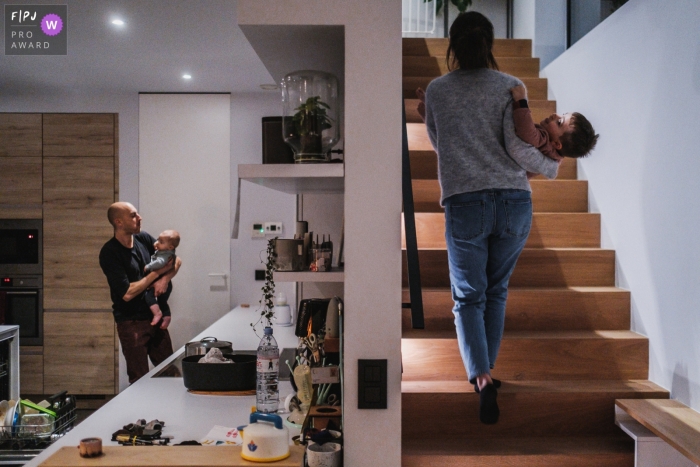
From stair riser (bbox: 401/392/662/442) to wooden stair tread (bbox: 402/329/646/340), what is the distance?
30 cm

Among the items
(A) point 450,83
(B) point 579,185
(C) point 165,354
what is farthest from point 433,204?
(C) point 165,354

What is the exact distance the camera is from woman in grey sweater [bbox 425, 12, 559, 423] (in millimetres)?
2123

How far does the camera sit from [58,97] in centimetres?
534

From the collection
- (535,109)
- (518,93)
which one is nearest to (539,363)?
(518,93)

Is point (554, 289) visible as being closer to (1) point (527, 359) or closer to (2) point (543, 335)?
(2) point (543, 335)

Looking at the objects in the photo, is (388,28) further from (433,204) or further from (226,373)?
(433,204)

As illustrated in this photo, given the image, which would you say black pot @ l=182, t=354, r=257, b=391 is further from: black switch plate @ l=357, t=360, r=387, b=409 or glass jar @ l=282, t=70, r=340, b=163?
glass jar @ l=282, t=70, r=340, b=163

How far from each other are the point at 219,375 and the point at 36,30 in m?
2.56

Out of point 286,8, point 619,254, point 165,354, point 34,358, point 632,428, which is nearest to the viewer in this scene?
point 286,8

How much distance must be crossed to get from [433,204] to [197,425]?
179 cm

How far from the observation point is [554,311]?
2.79m

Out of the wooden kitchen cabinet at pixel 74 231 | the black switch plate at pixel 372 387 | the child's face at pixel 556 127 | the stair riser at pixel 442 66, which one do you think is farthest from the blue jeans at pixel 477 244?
the wooden kitchen cabinet at pixel 74 231

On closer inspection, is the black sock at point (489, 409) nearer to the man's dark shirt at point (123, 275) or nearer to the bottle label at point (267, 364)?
the bottle label at point (267, 364)

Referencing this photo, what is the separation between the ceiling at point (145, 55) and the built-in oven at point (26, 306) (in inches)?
64.2
